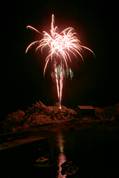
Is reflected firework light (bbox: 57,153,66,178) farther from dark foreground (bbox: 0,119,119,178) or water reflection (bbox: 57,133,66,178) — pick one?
dark foreground (bbox: 0,119,119,178)

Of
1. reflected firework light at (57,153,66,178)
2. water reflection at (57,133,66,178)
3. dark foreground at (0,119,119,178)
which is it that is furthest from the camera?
dark foreground at (0,119,119,178)

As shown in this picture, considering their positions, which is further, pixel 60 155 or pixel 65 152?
pixel 65 152

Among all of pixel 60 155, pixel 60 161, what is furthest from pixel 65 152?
pixel 60 161

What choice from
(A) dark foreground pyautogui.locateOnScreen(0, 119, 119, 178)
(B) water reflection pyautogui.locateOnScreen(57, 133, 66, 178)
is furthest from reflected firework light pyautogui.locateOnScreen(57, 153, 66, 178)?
(A) dark foreground pyautogui.locateOnScreen(0, 119, 119, 178)

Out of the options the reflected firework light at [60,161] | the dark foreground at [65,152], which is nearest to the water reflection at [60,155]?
the reflected firework light at [60,161]

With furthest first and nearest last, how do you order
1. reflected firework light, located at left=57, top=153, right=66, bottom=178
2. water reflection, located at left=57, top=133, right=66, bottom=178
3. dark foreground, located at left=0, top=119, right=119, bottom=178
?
dark foreground, located at left=0, top=119, right=119, bottom=178, water reflection, located at left=57, top=133, right=66, bottom=178, reflected firework light, located at left=57, top=153, right=66, bottom=178

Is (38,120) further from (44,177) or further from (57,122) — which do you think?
(44,177)

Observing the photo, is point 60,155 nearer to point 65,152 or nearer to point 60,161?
point 65,152

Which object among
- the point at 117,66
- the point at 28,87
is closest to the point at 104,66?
the point at 117,66
